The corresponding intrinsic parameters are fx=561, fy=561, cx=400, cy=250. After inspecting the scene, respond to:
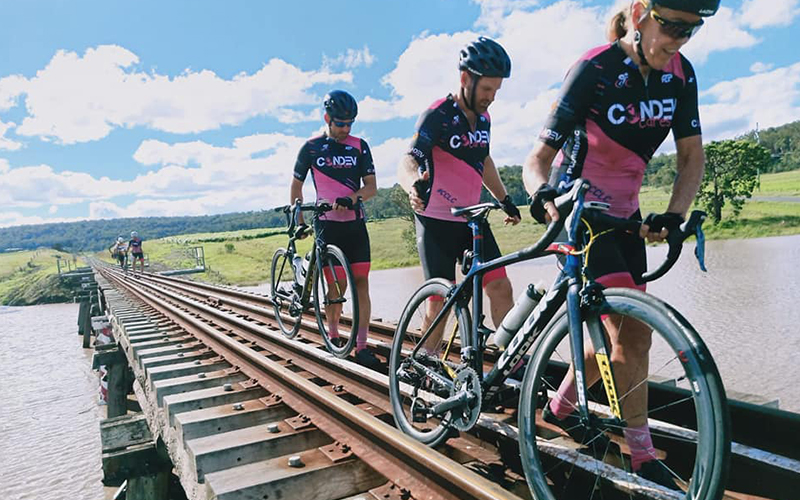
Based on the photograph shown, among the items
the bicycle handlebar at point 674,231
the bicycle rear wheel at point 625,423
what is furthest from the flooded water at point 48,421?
the bicycle handlebar at point 674,231

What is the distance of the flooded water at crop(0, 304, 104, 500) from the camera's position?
11.3 m

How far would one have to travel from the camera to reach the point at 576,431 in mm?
3119

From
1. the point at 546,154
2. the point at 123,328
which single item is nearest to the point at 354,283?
the point at 546,154

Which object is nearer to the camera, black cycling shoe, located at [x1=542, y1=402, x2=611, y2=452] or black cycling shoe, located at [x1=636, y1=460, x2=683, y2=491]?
black cycling shoe, located at [x1=636, y1=460, x2=683, y2=491]

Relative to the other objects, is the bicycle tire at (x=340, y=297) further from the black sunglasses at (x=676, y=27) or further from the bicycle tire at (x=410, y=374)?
the black sunglasses at (x=676, y=27)

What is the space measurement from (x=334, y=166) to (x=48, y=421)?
589 inches

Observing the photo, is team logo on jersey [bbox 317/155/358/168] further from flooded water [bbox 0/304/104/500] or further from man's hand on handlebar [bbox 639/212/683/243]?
flooded water [bbox 0/304/104/500]

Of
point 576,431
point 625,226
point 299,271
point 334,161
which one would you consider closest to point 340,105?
point 334,161

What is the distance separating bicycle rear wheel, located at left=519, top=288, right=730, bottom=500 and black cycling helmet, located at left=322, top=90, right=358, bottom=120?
3600 mm

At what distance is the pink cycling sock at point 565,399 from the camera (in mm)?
2783

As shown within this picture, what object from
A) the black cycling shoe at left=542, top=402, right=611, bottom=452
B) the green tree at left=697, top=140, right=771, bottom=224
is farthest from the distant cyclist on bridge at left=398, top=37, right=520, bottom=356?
the green tree at left=697, top=140, right=771, bottom=224

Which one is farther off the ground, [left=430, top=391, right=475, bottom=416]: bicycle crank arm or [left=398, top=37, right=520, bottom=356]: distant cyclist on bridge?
[left=398, top=37, right=520, bottom=356]: distant cyclist on bridge

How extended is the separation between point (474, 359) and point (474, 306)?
308mm

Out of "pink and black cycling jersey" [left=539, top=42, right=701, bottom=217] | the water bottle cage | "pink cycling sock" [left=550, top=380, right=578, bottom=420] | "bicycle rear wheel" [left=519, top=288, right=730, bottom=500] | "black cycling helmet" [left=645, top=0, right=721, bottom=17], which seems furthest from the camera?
the water bottle cage
